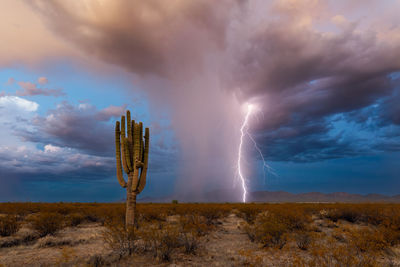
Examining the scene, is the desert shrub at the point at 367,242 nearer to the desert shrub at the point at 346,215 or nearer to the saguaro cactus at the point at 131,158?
the saguaro cactus at the point at 131,158

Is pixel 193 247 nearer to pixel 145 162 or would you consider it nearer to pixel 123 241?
pixel 123 241

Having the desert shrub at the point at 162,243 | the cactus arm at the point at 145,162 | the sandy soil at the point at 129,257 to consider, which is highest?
the cactus arm at the point at 145,162

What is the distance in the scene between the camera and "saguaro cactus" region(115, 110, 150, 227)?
36.7ft

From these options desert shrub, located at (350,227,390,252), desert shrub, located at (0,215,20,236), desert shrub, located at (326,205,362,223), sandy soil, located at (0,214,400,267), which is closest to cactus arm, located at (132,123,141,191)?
sandy soil, located at (0,214,400,267)

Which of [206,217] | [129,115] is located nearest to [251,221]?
[206,217]

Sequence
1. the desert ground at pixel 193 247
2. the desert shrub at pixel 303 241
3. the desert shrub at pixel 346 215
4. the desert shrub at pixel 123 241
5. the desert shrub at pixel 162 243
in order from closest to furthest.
→ 1. the desert ground at pixel 193 247
2. the desert shrub at pixel 162 243
3. the desert shrub at pixel 123 241
4. the desert shrub at pixel 303 241
5. the desert shrub at pixel 346 215

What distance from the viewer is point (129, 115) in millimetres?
12359

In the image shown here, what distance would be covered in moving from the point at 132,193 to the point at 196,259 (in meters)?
4.81

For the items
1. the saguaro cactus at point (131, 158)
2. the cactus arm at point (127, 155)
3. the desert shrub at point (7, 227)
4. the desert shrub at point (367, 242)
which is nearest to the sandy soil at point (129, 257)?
the desert shrub at point (367, 242)

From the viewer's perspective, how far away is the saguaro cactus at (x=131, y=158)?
11.2 metres

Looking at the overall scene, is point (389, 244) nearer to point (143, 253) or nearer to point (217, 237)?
point (217, 237)

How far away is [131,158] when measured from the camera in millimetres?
12141

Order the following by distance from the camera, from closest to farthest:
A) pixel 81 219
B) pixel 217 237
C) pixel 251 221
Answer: pixel 217 237
pixel 81 219
pixel 251 221

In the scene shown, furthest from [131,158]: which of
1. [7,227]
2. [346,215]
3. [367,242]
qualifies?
[346,215]
